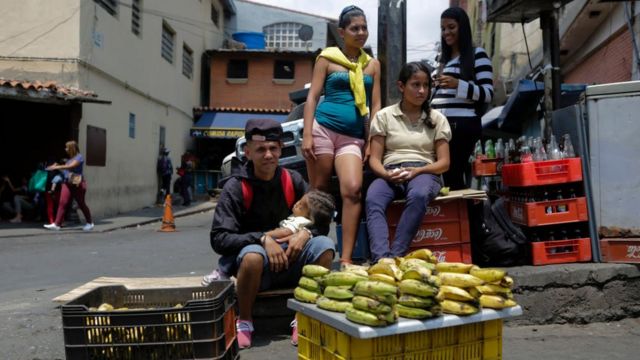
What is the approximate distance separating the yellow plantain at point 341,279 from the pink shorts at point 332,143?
197cm

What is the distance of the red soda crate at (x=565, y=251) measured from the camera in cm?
488

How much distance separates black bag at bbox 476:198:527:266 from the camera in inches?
192

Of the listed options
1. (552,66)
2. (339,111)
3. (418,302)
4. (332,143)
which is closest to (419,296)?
(418,302)

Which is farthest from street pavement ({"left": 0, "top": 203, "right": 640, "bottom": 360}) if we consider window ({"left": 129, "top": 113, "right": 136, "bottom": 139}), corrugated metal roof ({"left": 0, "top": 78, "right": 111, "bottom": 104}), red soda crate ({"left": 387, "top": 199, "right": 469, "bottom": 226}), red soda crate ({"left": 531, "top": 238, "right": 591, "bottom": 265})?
window ({"left": 129, "top": 113, "right": 136, "bottom": 139})

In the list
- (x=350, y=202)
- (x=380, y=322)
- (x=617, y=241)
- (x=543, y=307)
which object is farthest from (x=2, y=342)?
(x=617, y=241)

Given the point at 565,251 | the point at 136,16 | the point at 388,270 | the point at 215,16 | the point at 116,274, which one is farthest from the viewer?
the point at 215,16

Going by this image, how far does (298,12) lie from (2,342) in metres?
30.7

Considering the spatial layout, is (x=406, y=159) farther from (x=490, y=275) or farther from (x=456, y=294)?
(x=456, y=294)

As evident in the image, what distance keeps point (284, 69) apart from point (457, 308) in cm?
2619

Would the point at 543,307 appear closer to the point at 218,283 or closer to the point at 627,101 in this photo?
the point at 627,101

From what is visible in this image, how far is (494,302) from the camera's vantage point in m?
2.80

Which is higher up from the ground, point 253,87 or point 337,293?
point 253,87

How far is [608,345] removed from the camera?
4223 millimetres

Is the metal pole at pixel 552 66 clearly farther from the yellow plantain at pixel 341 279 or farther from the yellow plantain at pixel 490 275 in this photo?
the yellow plantain at pixel 341 279
